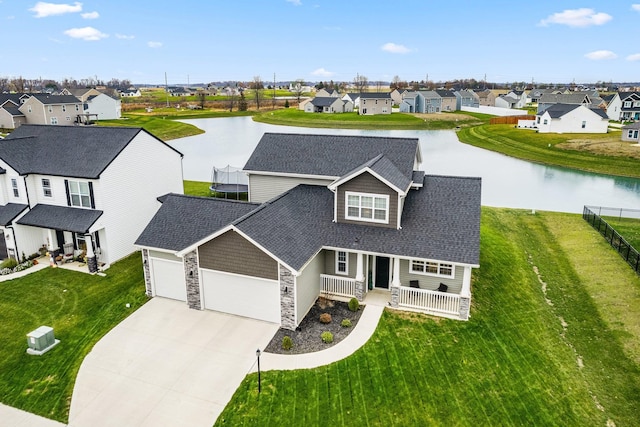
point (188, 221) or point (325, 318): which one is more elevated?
point (188, 221)

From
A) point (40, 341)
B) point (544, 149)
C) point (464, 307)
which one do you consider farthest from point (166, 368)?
point (544, 149)

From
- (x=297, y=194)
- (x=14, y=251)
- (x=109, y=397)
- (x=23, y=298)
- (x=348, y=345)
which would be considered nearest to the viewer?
(x=109, y=397)

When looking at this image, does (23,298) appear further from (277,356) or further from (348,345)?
(348,345)

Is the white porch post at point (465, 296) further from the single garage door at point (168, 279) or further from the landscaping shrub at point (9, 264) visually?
the landscaping shrub at point (9, 264)

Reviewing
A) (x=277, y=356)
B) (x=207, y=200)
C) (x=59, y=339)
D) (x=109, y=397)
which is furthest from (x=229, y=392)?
(x=207, y=200)

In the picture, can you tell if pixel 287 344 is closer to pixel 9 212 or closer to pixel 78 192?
pixel 78 192

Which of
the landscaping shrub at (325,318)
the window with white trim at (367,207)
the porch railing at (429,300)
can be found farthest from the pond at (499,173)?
the landscaping shrub at (325,318)

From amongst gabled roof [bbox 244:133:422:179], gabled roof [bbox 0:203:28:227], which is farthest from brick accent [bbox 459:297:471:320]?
gabled roof [bbox 0:203:28:227]
